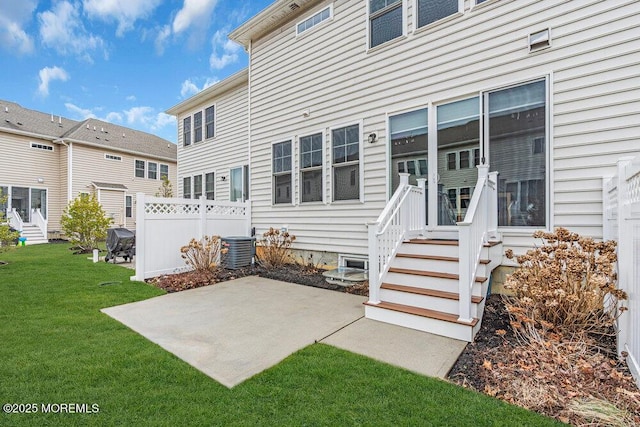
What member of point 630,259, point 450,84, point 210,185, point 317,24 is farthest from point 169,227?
point 630,259

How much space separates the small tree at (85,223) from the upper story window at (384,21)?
36.2 ft

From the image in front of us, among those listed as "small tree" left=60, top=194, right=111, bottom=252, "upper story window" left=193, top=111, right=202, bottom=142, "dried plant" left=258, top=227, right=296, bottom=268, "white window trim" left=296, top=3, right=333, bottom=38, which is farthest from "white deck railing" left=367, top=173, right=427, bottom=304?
"small tree" left=60, top=194, right=111, bottom=252

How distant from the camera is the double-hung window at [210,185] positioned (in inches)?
414

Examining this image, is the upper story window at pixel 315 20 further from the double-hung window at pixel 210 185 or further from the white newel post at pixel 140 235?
the double-hung window at pixel 210 185

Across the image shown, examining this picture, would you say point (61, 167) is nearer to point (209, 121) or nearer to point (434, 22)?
point (209, 121)

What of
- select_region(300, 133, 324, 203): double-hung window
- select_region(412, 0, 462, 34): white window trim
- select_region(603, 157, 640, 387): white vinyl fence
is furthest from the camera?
select_region(300, 133, 324, 203): double-hung window

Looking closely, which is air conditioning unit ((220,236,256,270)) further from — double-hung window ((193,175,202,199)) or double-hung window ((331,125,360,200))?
double-hung window ((193,175,202,199))

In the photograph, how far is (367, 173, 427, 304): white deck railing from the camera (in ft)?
12.6

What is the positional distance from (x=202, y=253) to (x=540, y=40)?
674 centimetres

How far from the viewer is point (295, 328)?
3473 mm

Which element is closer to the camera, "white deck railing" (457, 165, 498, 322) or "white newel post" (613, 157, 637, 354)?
"white newel post" (613, 157, 637, 354)

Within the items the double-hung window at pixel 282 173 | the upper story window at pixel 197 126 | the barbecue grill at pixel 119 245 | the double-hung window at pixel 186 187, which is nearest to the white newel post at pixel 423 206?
the double-hung window at pixel 282 173

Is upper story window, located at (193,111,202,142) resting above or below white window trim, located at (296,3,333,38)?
below

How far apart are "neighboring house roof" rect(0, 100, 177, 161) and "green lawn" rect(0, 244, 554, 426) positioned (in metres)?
16.8
